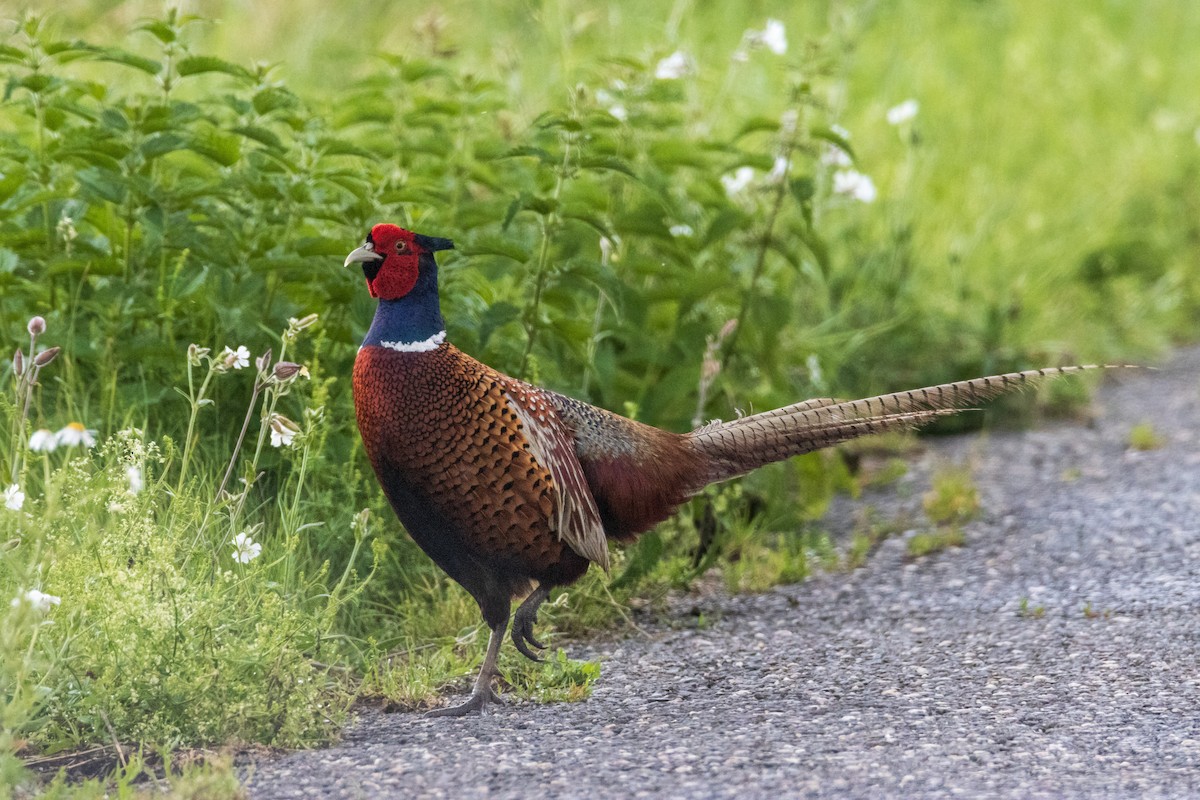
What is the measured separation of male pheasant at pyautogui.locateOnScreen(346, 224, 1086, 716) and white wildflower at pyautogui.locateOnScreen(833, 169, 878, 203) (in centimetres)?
204

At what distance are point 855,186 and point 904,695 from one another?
2.74m

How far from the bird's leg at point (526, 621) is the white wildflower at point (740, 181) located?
2.18 metres

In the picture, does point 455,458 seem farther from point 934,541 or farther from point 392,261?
point 934,541

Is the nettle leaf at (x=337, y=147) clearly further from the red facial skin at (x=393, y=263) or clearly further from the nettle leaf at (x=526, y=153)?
the red facial skin at (x=393, y=263)

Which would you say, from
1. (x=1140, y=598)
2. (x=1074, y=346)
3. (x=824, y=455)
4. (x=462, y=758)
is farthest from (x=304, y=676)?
(x=1074, y=346)

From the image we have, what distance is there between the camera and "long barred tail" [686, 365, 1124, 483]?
3816 millimetres

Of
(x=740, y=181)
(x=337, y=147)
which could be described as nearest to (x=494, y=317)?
(x=337, y=147)

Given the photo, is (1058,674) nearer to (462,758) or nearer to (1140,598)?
(1140,598)

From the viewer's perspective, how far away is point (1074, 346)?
7.18 meters

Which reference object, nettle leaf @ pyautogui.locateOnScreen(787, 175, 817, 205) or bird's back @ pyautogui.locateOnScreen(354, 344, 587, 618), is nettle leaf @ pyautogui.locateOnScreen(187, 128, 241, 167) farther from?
nettle leaf @ pyautogui.locateOnScreen(787, 175, 817, 205)

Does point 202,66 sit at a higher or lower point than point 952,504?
higher

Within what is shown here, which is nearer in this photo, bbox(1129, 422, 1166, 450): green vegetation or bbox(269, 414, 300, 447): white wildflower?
bbox(269, 414, 300, 447): white wildflower

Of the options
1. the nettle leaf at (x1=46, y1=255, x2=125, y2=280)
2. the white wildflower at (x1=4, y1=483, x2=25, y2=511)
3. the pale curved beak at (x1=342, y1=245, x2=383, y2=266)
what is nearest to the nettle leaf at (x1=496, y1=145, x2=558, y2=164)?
the pale curved beak at (x1=342, y1=245, x2=383, y2=266)

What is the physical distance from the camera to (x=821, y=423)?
392 cm
